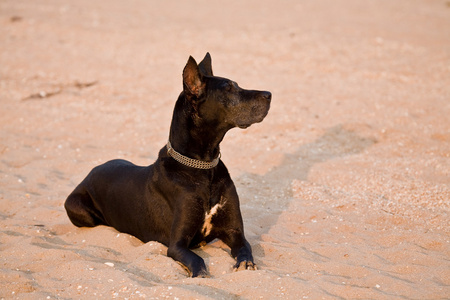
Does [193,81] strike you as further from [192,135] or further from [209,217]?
[209,217]

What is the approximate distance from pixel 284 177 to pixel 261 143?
56.5 inches

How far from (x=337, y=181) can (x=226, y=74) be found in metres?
5.31

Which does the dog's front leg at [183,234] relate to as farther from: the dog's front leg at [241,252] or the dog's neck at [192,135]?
the dog's neck at [192,135]

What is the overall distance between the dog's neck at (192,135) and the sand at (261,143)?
0.92 m

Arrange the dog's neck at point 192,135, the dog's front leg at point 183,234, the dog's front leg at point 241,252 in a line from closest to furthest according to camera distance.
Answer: the dog's front leg at point 241,252, the dog's front leg at point 183,234, the dog's neck at point 192,135

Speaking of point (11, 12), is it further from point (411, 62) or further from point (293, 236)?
point (293, 236)

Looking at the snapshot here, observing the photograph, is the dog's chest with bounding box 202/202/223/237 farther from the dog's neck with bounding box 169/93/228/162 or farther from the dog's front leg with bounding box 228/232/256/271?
the dog's neck with bounding box 169/93/228/162

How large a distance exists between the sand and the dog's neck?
3.02 feet

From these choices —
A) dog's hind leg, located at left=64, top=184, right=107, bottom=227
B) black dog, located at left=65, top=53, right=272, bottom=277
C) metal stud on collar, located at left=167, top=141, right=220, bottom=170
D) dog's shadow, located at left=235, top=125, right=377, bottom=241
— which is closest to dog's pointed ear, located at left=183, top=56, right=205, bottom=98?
black dog, located at left=65, top=53, right=272, bottom=277

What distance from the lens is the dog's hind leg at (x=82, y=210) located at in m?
5.94

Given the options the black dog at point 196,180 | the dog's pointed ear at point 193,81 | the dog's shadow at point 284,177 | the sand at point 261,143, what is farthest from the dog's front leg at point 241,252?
the dog's pointed ear at point 193,81

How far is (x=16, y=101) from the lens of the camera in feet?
36.2

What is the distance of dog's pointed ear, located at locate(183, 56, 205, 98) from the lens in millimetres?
4779

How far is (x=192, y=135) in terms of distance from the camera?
4.98m
